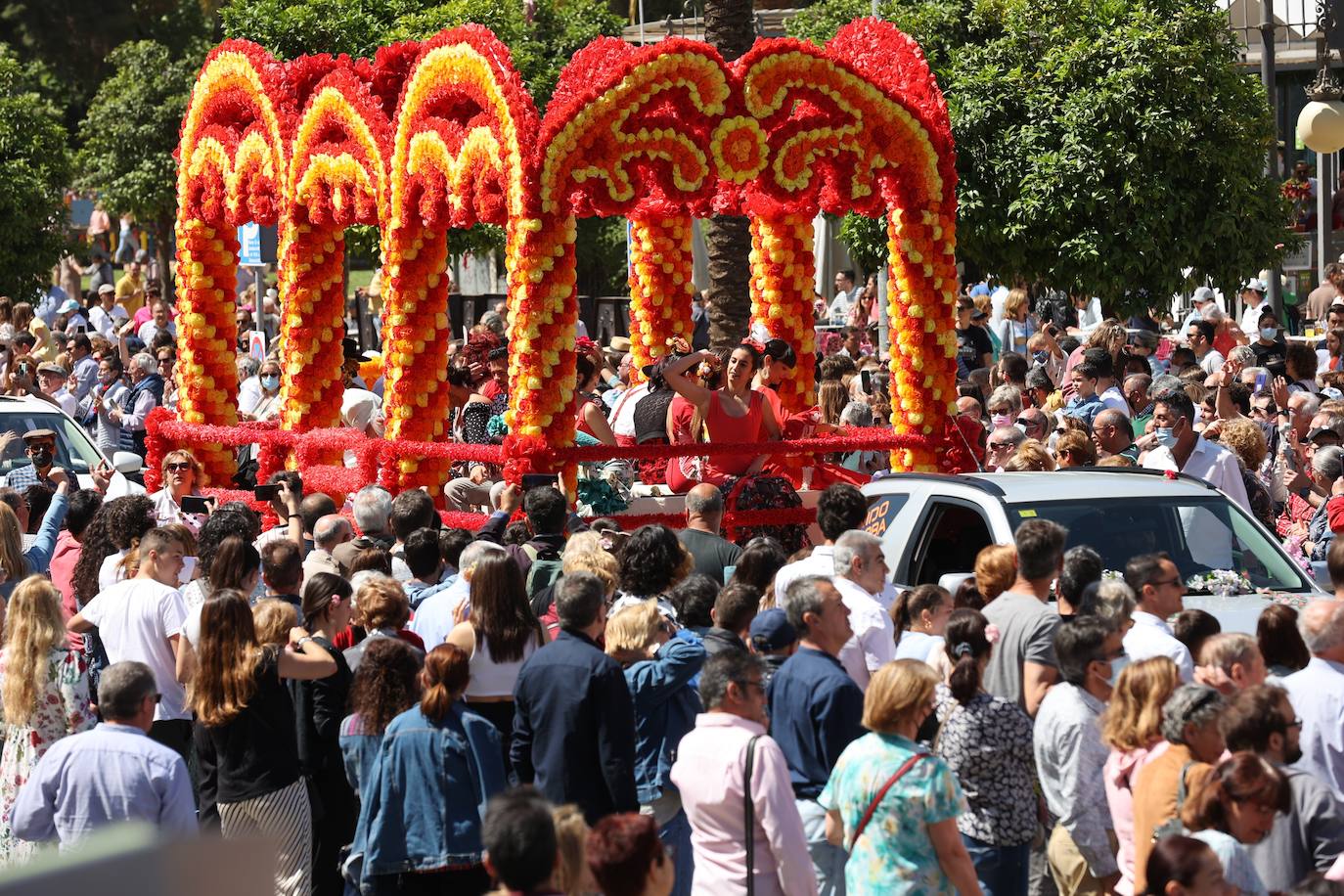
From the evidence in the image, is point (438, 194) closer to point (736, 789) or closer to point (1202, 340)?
point (1202, 340)

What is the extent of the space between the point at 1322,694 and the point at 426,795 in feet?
9.72

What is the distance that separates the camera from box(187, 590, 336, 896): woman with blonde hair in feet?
22.4

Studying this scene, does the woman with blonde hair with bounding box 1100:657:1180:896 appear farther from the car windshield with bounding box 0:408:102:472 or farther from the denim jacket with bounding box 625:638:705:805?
the car windshield with bounding box 0:408:102:472

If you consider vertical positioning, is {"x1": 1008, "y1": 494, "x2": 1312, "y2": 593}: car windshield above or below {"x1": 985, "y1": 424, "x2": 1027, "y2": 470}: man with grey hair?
below

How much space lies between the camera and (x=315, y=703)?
718cm

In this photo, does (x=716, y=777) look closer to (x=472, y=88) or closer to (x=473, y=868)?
(x=473, y=868)

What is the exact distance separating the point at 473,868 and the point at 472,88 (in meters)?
7.20

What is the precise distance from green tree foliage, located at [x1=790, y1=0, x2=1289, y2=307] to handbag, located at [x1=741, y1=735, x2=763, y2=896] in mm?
14273

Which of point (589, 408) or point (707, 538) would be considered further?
point (589, 408)

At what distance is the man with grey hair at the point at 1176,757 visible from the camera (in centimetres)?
548

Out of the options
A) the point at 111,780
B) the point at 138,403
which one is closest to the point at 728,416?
the point at 111,780

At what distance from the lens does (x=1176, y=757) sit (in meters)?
5.57

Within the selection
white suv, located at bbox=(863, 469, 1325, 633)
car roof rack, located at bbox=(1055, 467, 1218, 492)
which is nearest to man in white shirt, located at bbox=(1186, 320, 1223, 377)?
car roof rack, located at bbox=(1055, 467, 1218, 492)

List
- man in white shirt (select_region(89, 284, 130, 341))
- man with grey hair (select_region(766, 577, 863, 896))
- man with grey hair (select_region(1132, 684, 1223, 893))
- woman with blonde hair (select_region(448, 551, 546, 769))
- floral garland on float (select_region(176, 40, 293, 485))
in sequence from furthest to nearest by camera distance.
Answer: man in white shirt (select_region(89, 284, 130, 341)), floral garland on float (select_region(176, 40, 293, 485)), woman with blonde hair (select_region(448, 551, 546, 769)), man with grey hair (select_region(766, 577, 863, 896)), man with grey hair (select_region(1132, 684, 1223, 893))
